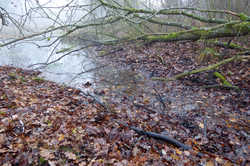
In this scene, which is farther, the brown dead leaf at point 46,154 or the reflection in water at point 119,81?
the reflection in water at point 119,81

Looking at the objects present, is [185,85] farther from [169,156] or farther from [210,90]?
[169,156]

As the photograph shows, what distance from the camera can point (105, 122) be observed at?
345 cm

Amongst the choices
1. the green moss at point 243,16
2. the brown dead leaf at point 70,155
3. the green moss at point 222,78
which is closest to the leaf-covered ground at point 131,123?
the brown dead leaf at point 70,155

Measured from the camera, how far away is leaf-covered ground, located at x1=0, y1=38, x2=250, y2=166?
7.38 ft

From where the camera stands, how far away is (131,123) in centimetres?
353

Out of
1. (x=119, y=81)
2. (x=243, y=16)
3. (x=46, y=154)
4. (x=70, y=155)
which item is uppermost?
(x=243, y=16)

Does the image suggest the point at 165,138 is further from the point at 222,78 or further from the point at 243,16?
the point at 243,16

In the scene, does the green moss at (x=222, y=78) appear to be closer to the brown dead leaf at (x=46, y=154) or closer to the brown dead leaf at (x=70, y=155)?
the brown dead leaf at (x=70, y=155)

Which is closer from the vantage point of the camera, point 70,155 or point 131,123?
point 70,155

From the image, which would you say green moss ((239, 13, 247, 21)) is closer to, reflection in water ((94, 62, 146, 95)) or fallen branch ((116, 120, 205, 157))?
reflection in water ((94, 62, 146, 95))

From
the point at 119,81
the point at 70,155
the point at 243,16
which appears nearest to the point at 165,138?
the point at 70,155

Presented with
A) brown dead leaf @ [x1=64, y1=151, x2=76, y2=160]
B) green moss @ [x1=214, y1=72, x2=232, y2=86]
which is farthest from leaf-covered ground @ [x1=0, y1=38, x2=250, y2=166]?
green moss @ [x1=214, y1=72, x2=232, y2=86]

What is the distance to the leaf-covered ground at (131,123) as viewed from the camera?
2248mm

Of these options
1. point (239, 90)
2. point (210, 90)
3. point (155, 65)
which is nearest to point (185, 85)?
point (210, 90)
